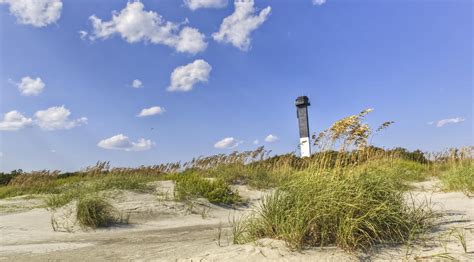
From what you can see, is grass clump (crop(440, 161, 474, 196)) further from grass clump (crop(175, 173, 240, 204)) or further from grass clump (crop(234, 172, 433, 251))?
grass clump (crop(175, 173, 240, 204))

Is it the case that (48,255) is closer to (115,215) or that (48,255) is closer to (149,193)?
(115,215)

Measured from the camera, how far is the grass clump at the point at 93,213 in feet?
26.7

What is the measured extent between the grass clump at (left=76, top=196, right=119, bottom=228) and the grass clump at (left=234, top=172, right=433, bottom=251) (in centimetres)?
386

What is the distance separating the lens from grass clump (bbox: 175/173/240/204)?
10703 mm

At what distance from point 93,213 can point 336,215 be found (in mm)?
5195

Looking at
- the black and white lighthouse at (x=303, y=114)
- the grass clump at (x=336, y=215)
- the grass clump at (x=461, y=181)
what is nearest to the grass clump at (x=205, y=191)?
the grass clump at (x=336, y=215)

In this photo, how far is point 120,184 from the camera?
1123cm

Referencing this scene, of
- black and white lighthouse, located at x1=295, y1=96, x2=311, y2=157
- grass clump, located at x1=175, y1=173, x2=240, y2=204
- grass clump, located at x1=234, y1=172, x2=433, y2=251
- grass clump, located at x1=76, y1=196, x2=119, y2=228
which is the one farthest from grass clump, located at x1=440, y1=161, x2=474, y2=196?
black and white lighthouse, located at x1=295, y1=96, x2=311, y2=157

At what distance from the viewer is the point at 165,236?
23.5 ft

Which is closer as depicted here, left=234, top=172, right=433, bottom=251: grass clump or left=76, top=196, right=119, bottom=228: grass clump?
left=234, top=172, right=433, bottom=251: grass clump

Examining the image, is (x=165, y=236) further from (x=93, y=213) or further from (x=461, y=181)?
(x=461, y=181)

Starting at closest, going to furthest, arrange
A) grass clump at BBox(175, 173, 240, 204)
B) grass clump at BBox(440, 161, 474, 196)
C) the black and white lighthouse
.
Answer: grass clump at BBox(440, 161, 474, 196), grass clump at BBox(175, 173, 240, 204), the black and white lighthouse

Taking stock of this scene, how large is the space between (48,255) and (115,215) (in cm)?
329

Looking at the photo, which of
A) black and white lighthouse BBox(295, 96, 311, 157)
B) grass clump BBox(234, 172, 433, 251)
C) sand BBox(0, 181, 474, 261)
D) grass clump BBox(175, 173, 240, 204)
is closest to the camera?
sand BBox(0, 181, 474, 261)
